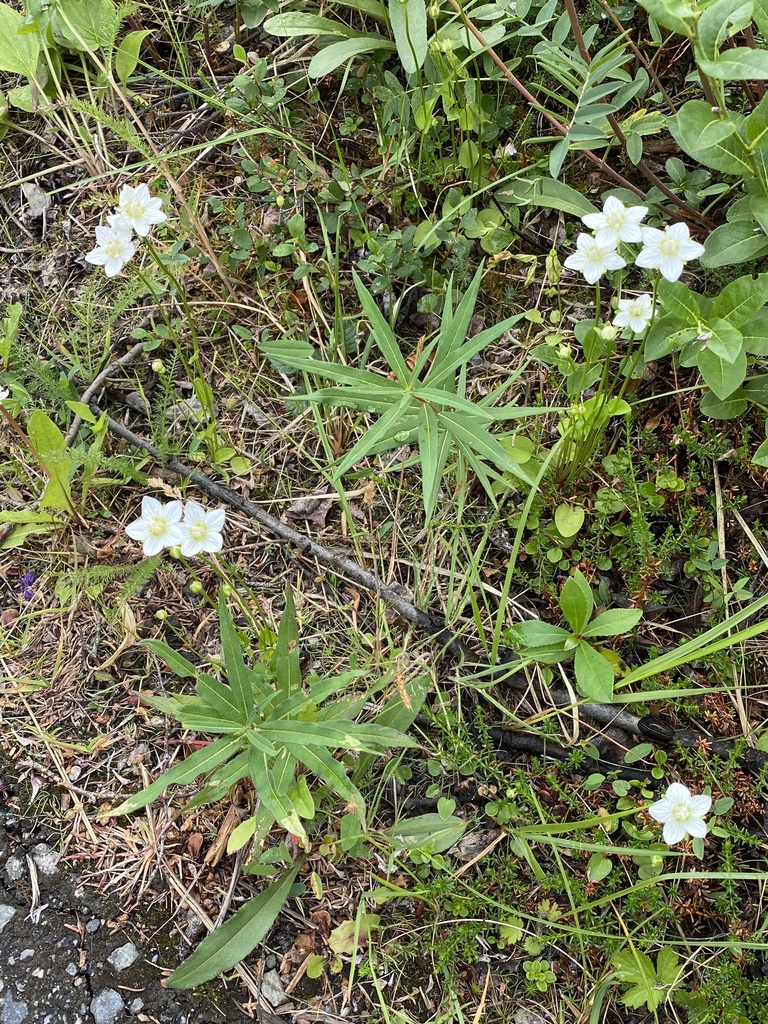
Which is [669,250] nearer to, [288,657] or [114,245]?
[288,657]

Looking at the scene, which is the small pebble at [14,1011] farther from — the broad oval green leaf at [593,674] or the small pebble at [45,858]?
the broad oval green leaf at [593,674]

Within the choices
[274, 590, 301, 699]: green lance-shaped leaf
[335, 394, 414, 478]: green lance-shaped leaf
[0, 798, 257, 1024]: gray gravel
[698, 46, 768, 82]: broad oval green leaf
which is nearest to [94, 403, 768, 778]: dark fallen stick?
[274, 590, 301, 699]: green lance-shaped leaf

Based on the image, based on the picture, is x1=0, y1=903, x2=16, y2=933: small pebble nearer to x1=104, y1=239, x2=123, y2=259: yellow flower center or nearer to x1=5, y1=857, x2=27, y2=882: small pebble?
x1=5, y1=857, x2=27, y2=882: small pebble

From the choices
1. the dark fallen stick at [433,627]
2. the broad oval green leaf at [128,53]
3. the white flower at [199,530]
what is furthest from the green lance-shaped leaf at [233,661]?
the broad oval green leaf at [128,53]

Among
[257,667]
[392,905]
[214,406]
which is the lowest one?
[392,905]

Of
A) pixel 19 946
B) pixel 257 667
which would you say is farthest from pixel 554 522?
pixel 19 946

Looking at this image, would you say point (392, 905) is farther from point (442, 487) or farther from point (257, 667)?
point (442, 487)
